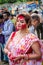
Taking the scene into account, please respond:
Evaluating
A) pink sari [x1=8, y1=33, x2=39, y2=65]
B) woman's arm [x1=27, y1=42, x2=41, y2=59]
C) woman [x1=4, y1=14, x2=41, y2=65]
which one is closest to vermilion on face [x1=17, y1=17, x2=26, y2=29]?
woman [x1=4, y1=14, x2=41, y2=65]

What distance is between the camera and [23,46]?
13.2 ft

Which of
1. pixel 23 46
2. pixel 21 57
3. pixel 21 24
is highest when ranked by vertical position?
pixel 21 24

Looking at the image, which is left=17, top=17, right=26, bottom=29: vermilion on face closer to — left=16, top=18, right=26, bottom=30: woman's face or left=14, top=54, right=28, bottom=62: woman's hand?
left=16, top=18, right=26, bottom=30: woman's face

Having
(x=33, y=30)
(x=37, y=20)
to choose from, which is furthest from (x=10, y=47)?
(x=33, y=30)

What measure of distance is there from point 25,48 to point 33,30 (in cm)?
270

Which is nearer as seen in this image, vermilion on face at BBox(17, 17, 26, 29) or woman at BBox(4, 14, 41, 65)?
woman at BBox(4, 14, 41, 65)

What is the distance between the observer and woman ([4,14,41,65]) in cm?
397

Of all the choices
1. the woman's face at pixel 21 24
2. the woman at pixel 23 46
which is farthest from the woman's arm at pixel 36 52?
the woman's face at pixel 21 24

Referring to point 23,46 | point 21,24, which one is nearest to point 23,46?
point 23,46

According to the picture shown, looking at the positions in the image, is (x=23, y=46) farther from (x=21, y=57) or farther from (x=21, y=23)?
(x=21, y=23)

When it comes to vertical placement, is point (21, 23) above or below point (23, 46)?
above

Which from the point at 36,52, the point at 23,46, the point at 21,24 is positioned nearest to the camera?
the point at 36,52

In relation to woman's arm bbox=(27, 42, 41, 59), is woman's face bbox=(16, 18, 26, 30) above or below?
above

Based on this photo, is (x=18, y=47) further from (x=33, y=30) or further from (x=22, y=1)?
(x=22, y=1)
